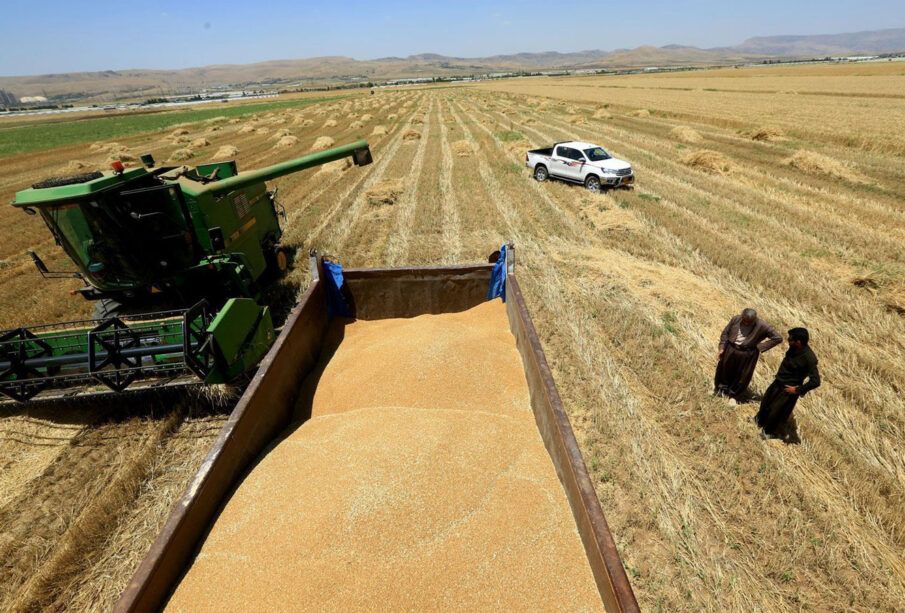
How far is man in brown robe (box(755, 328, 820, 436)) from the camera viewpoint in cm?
443

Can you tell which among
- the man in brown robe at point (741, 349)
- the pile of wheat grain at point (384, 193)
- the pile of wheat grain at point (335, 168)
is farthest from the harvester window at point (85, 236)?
the pile of wheat grain at point (335, 168)

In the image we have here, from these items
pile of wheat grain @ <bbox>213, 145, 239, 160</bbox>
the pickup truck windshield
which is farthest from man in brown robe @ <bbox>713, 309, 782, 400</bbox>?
pile of wheat grain @ <bbox>213, 145, 239, 160</bbox>

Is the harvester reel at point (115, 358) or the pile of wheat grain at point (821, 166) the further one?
the pile of wheat grain at point (821, 166)

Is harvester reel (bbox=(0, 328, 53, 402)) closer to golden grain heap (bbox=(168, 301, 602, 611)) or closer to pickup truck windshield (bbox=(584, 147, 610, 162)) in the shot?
golden grain heap (bbox=(168, 301, 602, 611))

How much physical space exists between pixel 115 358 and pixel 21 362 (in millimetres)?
1169

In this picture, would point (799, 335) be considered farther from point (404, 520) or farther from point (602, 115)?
point (602, 115)

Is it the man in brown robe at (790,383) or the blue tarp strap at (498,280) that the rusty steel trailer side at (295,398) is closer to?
the blue tarp strap at (498,280)

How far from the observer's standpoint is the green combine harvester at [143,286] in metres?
4.95

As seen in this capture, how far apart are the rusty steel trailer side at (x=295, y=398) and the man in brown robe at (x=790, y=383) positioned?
282 centimetres

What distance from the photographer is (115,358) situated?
204 inches

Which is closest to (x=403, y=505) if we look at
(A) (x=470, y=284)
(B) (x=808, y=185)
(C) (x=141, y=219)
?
(A) (x=470, y=284)

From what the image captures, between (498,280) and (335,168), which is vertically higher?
(498,280)

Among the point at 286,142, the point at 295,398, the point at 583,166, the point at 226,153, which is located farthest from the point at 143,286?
the point at 286,142

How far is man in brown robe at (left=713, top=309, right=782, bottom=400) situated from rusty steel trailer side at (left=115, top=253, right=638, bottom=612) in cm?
265
